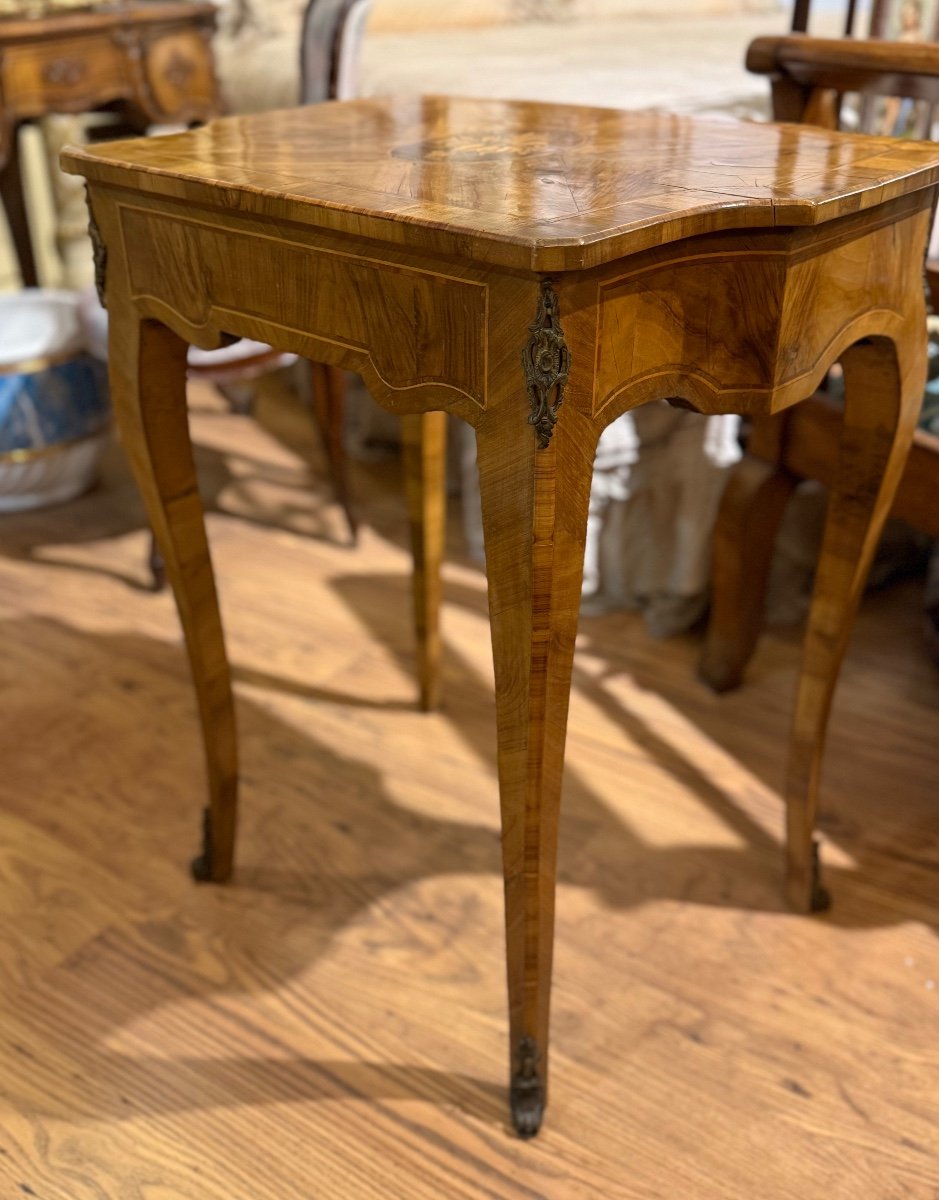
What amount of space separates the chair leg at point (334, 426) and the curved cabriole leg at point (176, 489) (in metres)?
0.86

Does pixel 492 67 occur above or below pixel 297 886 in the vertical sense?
above

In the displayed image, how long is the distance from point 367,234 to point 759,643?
120cm

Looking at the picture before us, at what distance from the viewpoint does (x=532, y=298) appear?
76cm

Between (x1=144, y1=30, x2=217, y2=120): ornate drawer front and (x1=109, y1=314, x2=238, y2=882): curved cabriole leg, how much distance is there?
1.45 metres

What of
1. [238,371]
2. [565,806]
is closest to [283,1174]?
[565,806]

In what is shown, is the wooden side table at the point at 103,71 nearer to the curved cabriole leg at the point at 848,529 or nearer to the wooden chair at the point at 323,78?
the wooden chair at the point at 323,78

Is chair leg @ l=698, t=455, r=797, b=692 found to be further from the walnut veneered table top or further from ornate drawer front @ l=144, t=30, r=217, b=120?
ornate drawer front @ l=144, t=30, r=217, b=120

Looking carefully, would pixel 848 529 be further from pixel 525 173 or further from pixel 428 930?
pixel 428 930

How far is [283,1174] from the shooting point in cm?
105

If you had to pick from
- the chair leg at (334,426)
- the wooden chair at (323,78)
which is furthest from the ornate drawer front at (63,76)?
the chair leg at (334,426)

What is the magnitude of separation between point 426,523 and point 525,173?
0.67m

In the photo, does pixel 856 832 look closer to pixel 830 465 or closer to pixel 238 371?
pixel 830 465

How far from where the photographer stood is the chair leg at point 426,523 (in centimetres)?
150

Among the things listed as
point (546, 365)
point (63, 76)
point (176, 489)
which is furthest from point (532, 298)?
point (63, 76)
